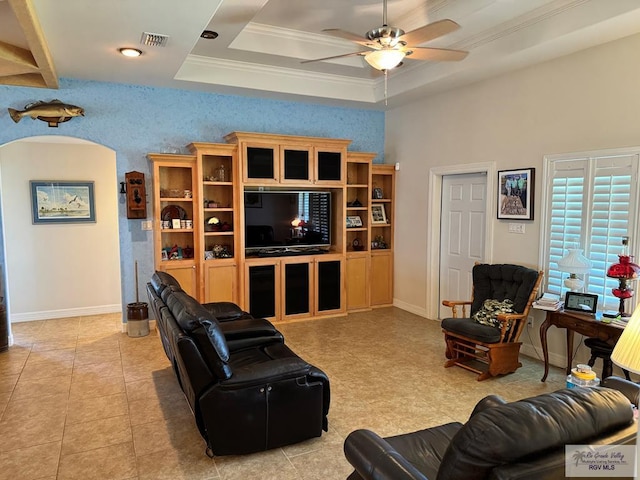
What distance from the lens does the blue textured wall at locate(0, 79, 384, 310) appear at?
16.1ft

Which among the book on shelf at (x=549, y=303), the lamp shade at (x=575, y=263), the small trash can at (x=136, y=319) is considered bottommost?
the small trash can at (x=136, y=319)

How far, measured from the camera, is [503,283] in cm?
451

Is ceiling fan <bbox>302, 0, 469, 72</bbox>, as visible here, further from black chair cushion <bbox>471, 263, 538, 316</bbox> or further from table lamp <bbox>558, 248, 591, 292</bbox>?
black chair cushion <bbox>471, 263, 538, 316</bbox>

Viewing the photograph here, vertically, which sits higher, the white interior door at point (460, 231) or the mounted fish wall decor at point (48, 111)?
the mounted fish wall decor at point (48, 111)

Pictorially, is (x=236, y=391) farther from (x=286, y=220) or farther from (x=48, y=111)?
(x=48, y=111)

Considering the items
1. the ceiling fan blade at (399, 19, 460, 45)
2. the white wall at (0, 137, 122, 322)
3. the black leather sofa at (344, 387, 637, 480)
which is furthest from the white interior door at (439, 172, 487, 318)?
the white wall at (0, 137, 122, 322)

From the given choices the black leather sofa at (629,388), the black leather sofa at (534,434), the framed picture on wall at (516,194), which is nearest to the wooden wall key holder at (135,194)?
the framed picture on wall at (516,194)

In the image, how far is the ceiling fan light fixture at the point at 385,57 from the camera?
329cm

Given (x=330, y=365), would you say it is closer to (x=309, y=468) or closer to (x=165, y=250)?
(x=309, y=468)

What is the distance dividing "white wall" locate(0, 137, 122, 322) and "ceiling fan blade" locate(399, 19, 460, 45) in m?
4.47

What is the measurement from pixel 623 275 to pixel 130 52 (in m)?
4.67

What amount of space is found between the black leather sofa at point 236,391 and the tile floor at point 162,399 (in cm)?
14

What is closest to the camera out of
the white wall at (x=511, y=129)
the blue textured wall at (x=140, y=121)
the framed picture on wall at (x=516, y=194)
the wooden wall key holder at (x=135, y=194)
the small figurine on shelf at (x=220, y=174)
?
the white wall at (x=511, y=129)

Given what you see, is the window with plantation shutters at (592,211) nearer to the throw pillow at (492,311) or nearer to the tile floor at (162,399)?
the throw pillow at (492,311)
